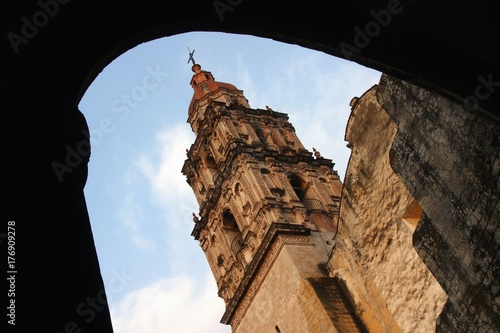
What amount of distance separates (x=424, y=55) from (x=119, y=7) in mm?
1536

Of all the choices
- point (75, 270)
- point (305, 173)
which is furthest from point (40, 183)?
point (305, 173)

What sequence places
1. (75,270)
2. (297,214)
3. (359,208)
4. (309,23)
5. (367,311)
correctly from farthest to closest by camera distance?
(297,214) → (367,311) → (359,208) → (309,23) → (75,270)

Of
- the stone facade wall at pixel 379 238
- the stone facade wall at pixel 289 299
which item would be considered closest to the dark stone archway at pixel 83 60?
the stone facade wall at pixel 379 238

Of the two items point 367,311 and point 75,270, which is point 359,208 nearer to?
point 367,311

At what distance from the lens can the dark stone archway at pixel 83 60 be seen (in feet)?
4.57

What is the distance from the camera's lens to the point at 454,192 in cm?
655

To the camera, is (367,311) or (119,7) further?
(367,311)

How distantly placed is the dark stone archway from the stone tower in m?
10.6

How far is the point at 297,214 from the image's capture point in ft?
53.0

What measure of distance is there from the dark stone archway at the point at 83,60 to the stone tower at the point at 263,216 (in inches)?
419

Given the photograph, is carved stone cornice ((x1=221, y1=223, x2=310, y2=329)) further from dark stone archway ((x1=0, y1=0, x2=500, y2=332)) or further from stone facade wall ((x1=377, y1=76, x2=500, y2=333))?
dark stone archway ((x1=0, y1=0, x2=500, y2=332))

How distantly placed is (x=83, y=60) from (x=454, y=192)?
5737 mm

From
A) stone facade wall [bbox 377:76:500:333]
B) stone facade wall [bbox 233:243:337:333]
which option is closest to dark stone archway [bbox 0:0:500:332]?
stone facade wall [bbox 377:76:500:333]

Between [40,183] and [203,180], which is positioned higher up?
[203,180]
